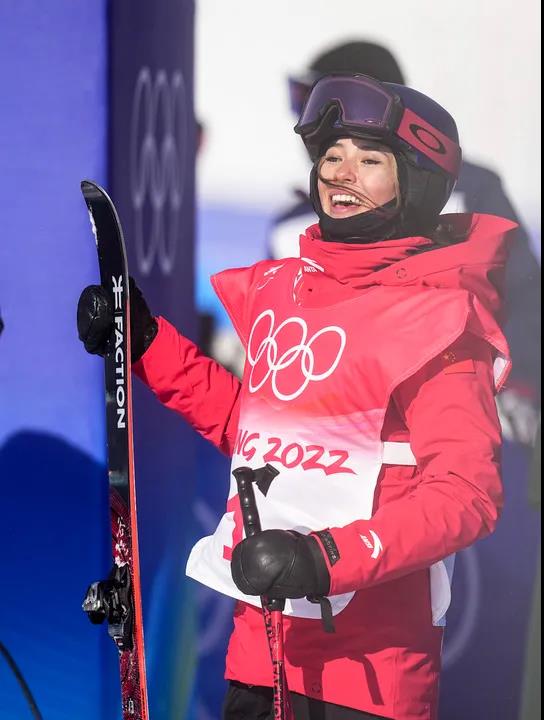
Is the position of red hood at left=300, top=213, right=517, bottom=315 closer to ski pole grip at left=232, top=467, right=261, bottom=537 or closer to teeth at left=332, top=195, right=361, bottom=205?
teeth at left=332, top=195, right=361, bottom=205

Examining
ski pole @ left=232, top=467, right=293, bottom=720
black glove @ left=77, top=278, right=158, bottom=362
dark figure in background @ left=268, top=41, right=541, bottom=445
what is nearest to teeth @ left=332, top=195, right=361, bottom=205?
black glove @ left=77, top=278, right=158, bottom=362

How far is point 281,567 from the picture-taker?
198 centimetres

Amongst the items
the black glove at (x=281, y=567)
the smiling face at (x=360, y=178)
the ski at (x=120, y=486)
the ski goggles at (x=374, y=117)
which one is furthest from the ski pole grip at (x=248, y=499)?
the ski goggles at (x=374, y=117)

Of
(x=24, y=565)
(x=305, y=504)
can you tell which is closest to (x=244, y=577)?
(x=305, y=504)

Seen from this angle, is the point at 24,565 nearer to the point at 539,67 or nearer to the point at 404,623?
the point at 404,623

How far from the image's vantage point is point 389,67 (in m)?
3.28

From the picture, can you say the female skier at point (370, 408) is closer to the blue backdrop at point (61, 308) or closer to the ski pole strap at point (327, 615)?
the ski pole strap at point (327, 615)

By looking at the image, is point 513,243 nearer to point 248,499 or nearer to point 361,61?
point 361,61

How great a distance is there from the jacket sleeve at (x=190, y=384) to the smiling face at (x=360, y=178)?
1.38 feet

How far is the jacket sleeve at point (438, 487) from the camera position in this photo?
2.06 m

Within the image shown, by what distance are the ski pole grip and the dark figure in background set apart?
1284 mm

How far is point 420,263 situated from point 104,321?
635 mm

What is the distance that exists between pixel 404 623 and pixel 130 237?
117 centimetres

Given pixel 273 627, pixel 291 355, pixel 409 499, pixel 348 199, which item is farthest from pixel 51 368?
pixel 409 499
